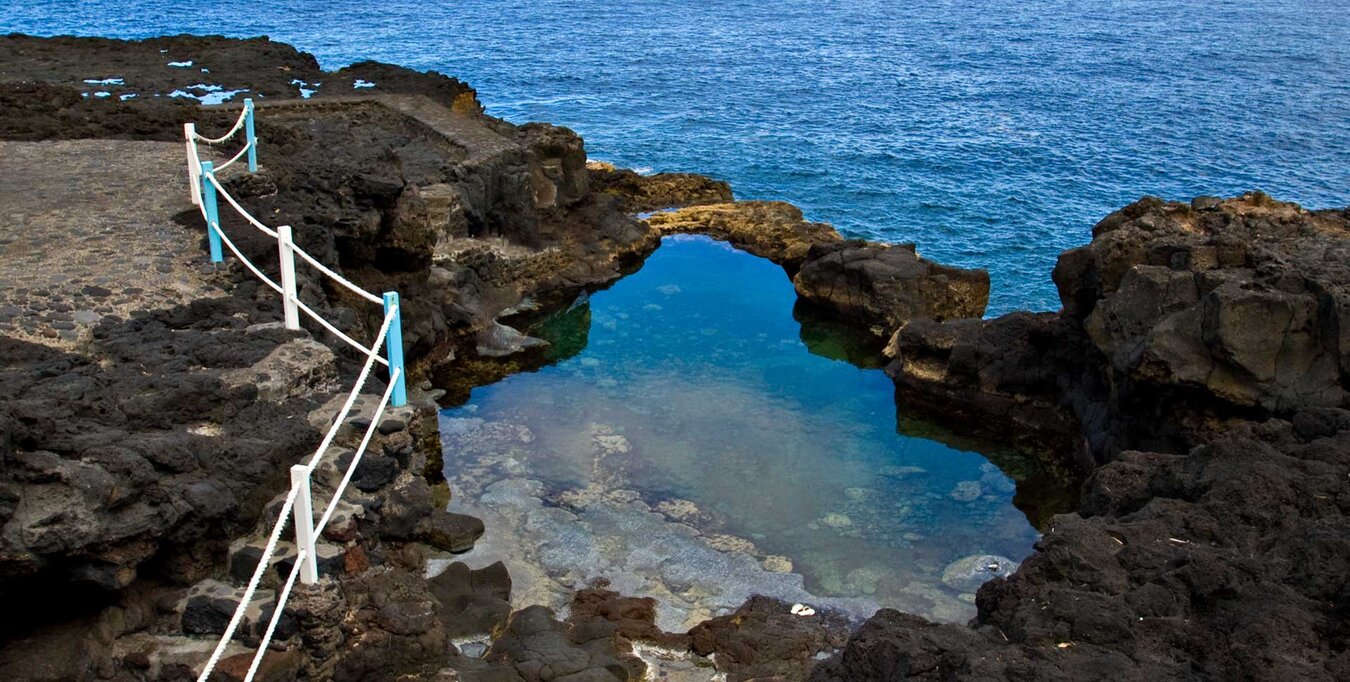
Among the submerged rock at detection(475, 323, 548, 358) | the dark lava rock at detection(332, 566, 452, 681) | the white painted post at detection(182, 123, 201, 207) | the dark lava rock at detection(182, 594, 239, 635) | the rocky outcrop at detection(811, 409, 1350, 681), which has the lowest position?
the submerged rock at detection(475, 323, 548, 358)

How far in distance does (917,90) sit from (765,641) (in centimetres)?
4599

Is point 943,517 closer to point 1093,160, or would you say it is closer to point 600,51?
point 1093,160

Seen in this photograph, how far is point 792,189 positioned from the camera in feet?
128

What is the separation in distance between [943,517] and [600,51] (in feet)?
166

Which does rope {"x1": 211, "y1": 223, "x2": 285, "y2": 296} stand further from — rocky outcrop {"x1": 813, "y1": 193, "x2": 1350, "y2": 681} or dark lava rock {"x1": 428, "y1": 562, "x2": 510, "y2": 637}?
rocky outcrop {"x1": 813, "y1": 193, "x2": 1350, "y2": 681}

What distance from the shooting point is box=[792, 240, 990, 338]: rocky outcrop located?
25.6 meters

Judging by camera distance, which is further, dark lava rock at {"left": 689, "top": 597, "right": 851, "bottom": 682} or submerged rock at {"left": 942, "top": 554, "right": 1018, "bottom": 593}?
submerged rock at {"left": 942, "top": 554, "right": 1018, "bottom": 593}

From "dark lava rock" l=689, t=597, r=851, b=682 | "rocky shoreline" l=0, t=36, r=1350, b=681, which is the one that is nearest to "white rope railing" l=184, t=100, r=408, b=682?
"rocky shoreline" l=0, t=36, r=1350, b=681

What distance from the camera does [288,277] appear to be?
11812mm

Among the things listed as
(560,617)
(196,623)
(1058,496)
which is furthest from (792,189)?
(196,623)

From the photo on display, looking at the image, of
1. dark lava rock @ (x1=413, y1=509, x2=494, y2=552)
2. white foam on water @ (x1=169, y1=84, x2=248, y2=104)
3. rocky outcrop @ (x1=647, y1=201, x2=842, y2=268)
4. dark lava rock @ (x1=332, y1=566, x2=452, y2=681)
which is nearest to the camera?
dark lava rock @ (x1=332, y1=566, x2=452, y2=681)

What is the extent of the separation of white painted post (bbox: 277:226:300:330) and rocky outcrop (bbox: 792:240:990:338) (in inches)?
605

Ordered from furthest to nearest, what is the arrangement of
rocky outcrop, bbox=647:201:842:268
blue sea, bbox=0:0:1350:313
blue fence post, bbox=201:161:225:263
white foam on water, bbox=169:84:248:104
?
blue sea, bbox=0:0:1350:313, rocky outcrop, bbox=647:201:842:268, white foam on water, bbox=169:84:248:104, blue fence post, bbox=201:161:225:263

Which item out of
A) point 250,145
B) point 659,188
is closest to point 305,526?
point 250,145
